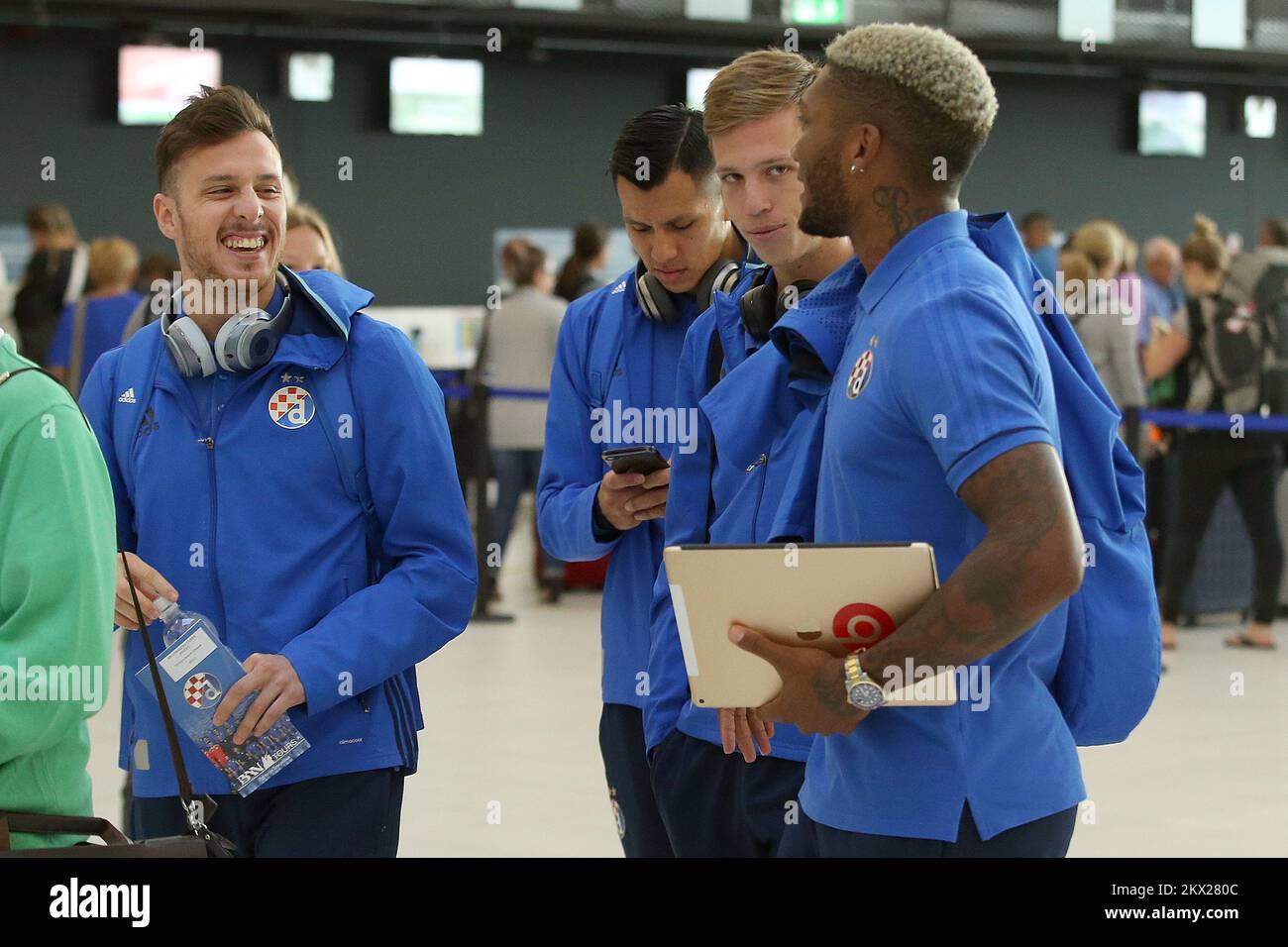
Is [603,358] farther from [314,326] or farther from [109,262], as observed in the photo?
[109,262]

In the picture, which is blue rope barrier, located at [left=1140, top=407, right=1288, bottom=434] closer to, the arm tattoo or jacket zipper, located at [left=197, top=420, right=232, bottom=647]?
jacket zipper, located at [left=197, top=420, right=232, bottom=647]

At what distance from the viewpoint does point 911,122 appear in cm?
193

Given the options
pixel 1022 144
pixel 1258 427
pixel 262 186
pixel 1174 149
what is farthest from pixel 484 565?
pixel 1174 149

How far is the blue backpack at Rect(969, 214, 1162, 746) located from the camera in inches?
77.7

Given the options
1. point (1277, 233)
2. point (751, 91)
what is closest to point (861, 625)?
point (751, 91)

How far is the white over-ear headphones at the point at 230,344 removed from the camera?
2.48m

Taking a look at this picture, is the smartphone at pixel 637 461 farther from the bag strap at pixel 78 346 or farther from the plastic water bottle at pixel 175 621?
the bag strap at pixel 78 346

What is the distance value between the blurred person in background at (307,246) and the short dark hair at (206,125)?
156cm

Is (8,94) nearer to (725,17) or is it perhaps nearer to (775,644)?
(725,17)

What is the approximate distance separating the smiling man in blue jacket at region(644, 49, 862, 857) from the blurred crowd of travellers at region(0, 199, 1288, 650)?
5.04m

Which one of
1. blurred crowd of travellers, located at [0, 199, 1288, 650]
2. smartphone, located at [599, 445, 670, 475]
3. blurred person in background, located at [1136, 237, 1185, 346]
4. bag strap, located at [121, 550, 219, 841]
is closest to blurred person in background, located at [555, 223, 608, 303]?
blurred crowd of travellers, located at [0, 199, 1288, 650]

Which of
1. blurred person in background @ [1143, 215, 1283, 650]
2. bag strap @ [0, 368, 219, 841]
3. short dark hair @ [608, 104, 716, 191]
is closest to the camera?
bag strap @ [0, 368, 219, 841]

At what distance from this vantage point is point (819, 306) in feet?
7.11

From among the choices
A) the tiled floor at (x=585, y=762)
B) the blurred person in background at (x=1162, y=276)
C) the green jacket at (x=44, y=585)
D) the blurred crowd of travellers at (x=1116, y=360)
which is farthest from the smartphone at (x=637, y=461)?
the blurred person in background at (x=1162, y=276)
